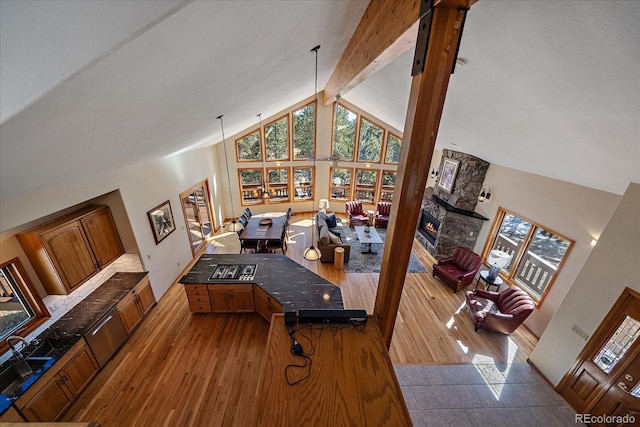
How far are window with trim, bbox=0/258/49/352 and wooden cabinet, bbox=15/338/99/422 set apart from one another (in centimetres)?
60

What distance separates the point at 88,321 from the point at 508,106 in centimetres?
639

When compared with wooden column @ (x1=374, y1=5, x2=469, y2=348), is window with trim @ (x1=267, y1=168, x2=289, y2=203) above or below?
below

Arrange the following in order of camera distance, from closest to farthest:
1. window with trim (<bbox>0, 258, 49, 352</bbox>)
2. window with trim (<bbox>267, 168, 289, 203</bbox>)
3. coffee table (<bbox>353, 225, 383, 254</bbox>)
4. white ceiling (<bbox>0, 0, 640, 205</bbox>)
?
white ceiling (<bbox>0, 0, 640, 205</bbox>), window with trim (<bbox>0, 258, 49, 352</bbox>), coffee table (<bbox>353, 225, 383, 254</bbox>), window with trim (<bbox>267, 168, 289, 203</bbox>)

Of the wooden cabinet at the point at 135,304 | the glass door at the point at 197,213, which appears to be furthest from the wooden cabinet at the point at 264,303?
the glass door at the point at 197,213

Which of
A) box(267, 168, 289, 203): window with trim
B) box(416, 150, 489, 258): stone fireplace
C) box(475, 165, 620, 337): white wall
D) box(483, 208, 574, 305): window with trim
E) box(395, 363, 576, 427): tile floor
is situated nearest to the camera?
box(395, 363, 576, 427): tile floor

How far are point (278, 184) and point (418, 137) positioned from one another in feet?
27.6

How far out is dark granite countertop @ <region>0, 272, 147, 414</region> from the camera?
2.67 m

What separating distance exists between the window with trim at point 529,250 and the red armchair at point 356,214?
404 cm

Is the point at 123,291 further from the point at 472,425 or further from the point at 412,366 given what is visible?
the point at 472,425

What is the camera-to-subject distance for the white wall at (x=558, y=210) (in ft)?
11.9

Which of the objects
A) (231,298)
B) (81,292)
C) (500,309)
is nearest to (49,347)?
(81,292)

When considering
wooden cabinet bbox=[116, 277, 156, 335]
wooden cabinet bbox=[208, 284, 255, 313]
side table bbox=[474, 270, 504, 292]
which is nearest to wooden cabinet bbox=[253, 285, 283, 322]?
wooden cabinet bbox=[208, 284, 255, 313]

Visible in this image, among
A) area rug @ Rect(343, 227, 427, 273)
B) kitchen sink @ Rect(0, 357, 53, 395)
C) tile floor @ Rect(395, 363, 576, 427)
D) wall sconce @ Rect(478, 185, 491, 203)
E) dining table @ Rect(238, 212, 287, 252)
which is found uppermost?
wall sconce @ Rect(478, 185, 491, 203)

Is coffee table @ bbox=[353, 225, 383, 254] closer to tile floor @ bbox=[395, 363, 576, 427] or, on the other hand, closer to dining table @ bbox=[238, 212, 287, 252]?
dining table @ bbox=[238, 212, 287, 252]
